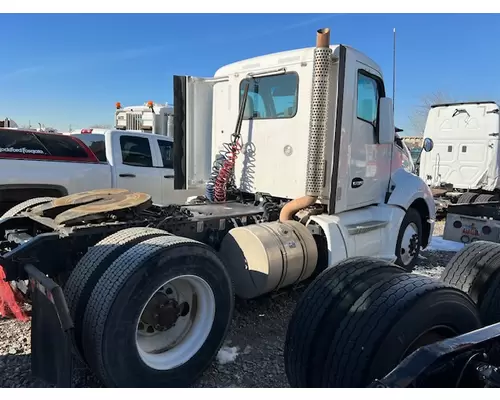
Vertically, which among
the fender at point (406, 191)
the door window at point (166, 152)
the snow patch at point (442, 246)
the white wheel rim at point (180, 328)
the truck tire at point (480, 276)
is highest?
the door window at point (166, 152)

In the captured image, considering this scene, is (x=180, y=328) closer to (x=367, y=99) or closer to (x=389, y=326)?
(x=389, y=326)

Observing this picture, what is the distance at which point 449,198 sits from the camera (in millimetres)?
11422

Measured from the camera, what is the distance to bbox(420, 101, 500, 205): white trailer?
10.7 metres

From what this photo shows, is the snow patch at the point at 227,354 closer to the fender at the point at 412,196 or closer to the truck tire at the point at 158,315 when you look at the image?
the truck tire at the point at 158,315

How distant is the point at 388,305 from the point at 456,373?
429mm

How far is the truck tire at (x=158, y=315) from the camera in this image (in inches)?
110

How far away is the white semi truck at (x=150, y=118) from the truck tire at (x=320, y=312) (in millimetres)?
8176

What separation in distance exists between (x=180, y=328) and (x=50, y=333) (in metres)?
1.01

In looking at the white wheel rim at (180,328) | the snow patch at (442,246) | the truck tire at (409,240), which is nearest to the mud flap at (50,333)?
the white wheel rim at (180,328)

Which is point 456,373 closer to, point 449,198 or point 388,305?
point 388,305

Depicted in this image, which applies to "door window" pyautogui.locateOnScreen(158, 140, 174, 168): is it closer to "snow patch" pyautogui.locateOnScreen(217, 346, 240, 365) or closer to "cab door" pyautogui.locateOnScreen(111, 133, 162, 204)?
"cab door" pyautogui.locateOnScreen(111, 133, 162, 204)

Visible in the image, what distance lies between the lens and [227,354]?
3.74 metres

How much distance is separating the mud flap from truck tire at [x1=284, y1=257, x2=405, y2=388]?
126 centimetres

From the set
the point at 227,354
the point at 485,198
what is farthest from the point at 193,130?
the point at 485,198
